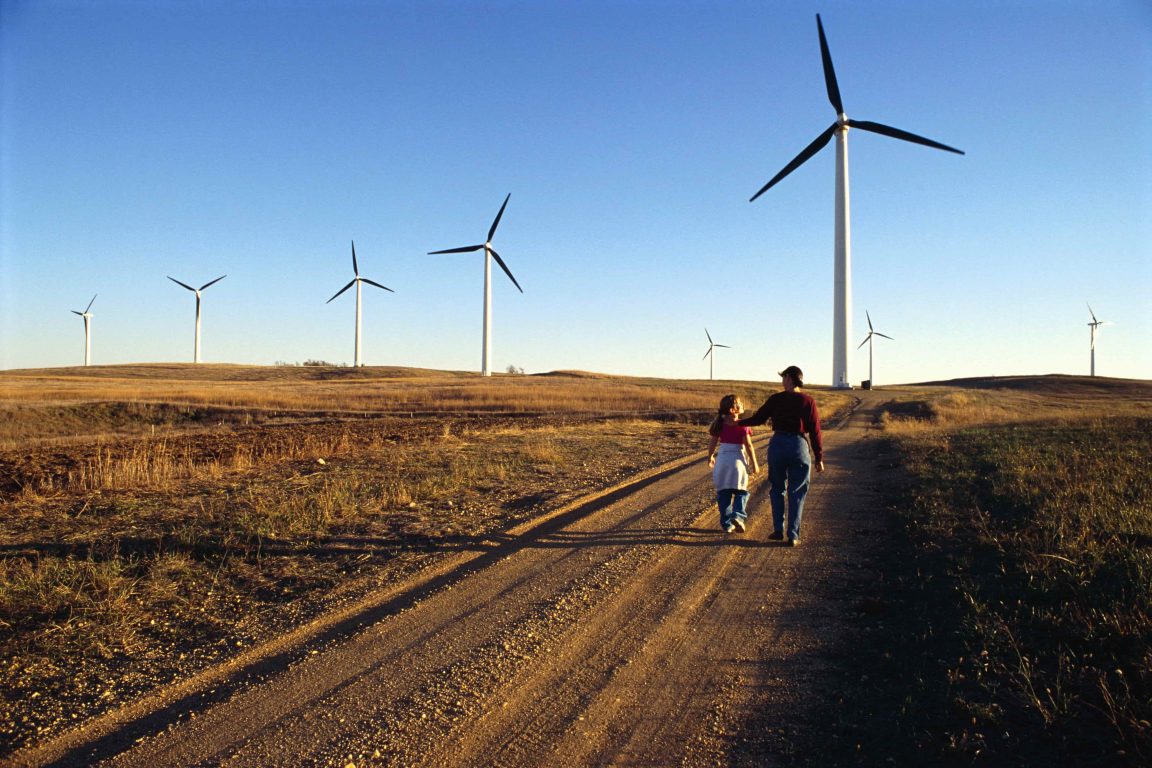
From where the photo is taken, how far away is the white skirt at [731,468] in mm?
8352

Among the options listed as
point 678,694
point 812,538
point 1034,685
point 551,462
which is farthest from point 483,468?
point 1034,685

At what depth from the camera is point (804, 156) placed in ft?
168

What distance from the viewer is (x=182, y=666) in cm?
485

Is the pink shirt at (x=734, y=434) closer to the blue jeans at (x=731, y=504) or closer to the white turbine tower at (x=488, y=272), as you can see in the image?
the blue jeans at (x=731, y=504)

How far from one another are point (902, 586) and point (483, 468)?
8966 mm

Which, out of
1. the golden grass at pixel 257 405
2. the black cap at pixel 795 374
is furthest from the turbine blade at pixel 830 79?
the black cap at pixel 795 374

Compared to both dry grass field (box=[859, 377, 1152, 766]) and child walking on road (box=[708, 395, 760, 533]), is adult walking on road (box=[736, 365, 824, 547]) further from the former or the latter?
dry grass field (box=[859, 377, 1152, 766])

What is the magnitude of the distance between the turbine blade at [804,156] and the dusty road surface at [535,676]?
4802 cm

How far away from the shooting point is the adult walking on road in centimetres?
806

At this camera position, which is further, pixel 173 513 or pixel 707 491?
pixel 707 491

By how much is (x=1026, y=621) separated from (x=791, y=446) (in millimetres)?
3371

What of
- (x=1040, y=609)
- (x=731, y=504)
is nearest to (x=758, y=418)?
(x=731, y=504)

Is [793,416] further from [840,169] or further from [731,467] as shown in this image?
[840,169]

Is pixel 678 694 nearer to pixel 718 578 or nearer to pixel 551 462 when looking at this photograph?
pixel 718 578
